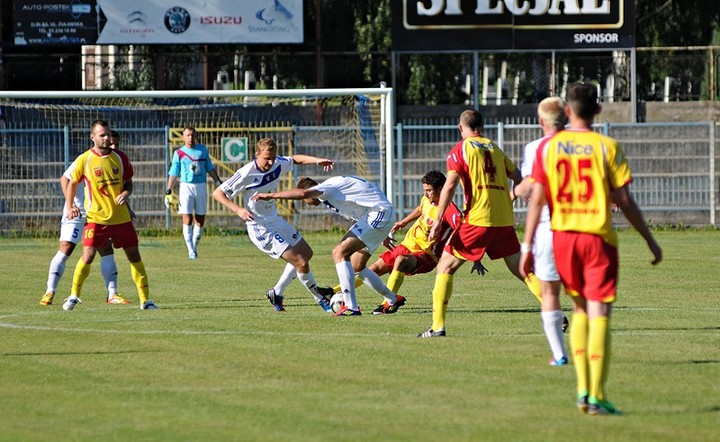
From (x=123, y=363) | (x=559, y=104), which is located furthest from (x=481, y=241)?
(x=123, y=363)

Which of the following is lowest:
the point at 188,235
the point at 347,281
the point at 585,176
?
the point at 188,235

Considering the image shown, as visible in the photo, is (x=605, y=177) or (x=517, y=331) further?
(x=517, y=331)

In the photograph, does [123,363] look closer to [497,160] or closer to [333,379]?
[333,379]

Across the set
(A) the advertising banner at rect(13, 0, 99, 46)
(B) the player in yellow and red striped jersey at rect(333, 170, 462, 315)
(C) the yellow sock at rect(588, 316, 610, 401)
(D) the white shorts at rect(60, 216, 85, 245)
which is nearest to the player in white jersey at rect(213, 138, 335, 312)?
(B) the player in yellow and red striped jersey at rect(333, 170, 462, 315)

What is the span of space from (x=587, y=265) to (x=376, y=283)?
233 inches

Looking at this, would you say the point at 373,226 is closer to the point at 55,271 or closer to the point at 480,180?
the point at 480,180

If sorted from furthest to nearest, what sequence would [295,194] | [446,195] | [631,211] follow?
1. [295,194]
2. [446,195]
3. [631,211]

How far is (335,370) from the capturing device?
9797 mm

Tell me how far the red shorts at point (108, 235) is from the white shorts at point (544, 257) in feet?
19.4

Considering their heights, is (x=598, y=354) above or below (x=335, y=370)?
above

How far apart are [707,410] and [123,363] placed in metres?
4.62

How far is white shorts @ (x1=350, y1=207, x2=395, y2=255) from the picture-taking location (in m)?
13.3

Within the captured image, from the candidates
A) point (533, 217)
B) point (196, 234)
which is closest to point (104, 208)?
point (533, 217)

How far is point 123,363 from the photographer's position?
10.3 metres
